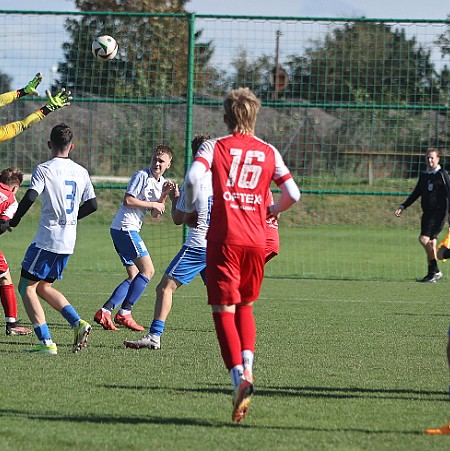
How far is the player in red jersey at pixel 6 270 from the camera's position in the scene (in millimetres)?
9500

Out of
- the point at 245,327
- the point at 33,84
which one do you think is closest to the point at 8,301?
the point at 33,84

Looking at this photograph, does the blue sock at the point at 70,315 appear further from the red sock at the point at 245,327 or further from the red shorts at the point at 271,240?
the red sock at the point at 245,327

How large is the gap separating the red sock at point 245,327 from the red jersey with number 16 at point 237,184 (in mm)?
436

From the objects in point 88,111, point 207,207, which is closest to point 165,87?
point 88,111

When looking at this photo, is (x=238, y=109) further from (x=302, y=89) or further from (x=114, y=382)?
(x=302, y=89)

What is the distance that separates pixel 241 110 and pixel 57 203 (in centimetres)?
272

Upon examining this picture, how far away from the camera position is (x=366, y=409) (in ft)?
20.2

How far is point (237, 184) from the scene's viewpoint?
5.87 metres

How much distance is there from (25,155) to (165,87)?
3.48 metres

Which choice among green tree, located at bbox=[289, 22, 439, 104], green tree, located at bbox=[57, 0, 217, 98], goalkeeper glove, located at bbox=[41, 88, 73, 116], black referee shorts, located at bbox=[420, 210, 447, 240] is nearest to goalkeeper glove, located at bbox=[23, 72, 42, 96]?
goalkeeper glove, located at bbox=[41, 88, 73, 116]

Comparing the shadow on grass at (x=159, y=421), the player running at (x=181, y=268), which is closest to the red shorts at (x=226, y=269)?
the shadow on grass at (x=159, y=421)

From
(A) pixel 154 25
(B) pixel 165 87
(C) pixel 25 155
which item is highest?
(A) pixel 154 25

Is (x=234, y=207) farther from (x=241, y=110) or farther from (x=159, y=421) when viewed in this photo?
(x=159, y=421)

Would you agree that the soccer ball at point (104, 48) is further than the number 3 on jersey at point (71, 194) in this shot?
Yes
